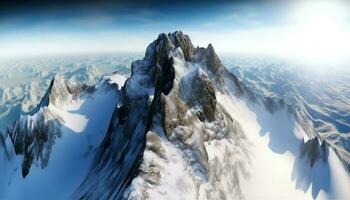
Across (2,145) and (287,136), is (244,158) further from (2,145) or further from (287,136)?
(2,145)

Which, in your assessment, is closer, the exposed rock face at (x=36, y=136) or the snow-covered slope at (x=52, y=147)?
the snow-covered slope at (x=52, y=147)

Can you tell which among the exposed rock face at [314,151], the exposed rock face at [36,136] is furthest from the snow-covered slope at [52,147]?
the exposed rock face at [314,151]

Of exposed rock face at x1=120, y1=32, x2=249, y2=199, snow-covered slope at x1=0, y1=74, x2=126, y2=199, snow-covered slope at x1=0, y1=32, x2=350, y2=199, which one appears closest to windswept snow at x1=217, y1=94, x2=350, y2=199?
snow-covered slope at x1=0, y1=32, x2=350, y2=199

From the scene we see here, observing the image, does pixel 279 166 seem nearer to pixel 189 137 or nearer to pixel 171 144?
pixel 189 137

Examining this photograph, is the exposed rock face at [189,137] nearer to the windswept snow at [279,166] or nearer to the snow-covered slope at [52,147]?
the windswept snow at [279,166]

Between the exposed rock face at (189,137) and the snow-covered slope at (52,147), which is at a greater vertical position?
the exposed rock face at (189,137)

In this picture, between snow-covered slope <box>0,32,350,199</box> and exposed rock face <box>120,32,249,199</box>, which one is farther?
snow-covered slope <box>0,32,350,199</box>

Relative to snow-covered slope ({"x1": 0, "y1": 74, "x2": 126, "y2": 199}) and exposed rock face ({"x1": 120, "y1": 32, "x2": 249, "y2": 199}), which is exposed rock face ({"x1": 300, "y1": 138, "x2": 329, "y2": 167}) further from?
snow-covered slope ({"x1": 0, "y1": 74, "x2": 126, "y2": 199})

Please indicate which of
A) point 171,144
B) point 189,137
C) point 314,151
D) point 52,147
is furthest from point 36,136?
point 314,151

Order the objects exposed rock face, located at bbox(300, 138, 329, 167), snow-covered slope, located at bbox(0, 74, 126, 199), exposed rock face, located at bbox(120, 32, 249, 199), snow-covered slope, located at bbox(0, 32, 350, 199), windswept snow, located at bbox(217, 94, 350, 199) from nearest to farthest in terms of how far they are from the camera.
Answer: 1. exposed rock face, located at bbox(120, 32, 249, 199)
2. snow-covered slope, located at bbox(0, 32, 350, 199)
3. windswept snow, located at bbox(217, 94, 350, 199)
4. snow-covered slope, located at bbox(0, 74, 126, 199)
5. exposed rock face, located at bbox(300, 138, 329, 167)
